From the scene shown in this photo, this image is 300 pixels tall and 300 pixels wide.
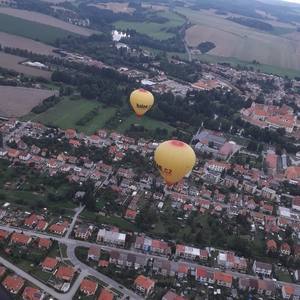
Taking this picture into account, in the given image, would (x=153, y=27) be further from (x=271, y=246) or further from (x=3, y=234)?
(x=3, y=234)

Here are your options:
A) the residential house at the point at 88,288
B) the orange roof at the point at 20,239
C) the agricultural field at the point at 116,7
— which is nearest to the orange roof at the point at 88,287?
the residential house at the point at 88,288

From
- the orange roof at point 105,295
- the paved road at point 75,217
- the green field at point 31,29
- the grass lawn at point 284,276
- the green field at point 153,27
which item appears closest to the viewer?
the orange roof at point 105,295

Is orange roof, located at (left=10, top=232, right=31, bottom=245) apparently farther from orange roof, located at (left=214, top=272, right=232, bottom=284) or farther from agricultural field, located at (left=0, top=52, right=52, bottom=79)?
agricultural field, located at (left=0, top=52, right=52, bottom=79)

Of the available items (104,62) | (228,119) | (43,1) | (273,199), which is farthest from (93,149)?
(43,1)

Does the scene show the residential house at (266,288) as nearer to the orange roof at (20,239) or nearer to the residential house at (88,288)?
the residential house at (88,288)

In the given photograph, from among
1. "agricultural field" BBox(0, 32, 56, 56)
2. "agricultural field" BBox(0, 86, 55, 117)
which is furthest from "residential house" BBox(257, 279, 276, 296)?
"agricultural field" BBox(0, 32, 56, 56)

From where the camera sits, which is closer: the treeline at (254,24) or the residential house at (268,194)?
the residential house at (268,194)
